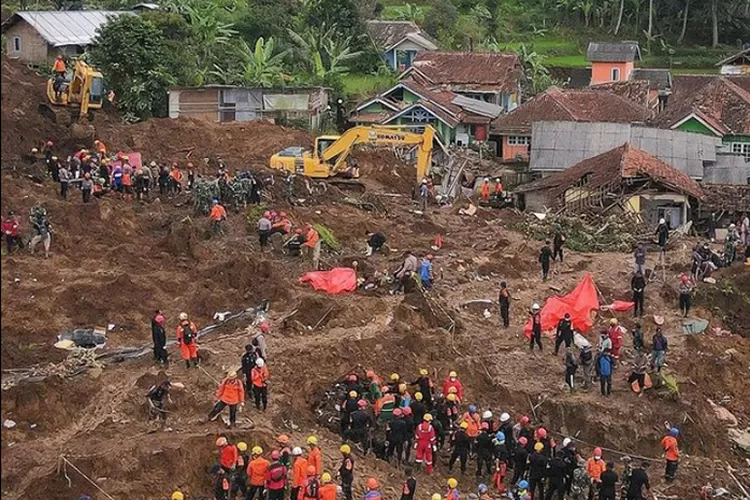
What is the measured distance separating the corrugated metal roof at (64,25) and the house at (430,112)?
45.6 feet

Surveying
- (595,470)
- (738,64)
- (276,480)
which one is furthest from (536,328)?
(738,64)

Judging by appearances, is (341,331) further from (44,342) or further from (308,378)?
(44,342)

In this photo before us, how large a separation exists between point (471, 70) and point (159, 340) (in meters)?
35.8

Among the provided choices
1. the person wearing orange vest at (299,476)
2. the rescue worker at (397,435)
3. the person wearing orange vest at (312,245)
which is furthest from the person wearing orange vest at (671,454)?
the person wearing orange vest at (312,245)

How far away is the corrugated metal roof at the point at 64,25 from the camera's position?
50625 mm

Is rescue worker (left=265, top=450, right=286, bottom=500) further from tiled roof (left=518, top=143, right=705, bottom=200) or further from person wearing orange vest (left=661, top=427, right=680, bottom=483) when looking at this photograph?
tiled roof (left=518, top=143, right=705, bottom=200)

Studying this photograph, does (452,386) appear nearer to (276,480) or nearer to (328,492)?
(328,492)

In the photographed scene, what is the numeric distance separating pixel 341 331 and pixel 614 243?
1192 cm

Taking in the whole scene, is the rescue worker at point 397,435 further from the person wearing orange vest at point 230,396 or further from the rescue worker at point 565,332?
the rescue worker at point 565,332

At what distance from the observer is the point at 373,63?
205ft

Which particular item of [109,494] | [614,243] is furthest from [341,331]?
[614,243]

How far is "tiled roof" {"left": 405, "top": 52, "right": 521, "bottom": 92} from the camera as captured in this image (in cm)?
5253

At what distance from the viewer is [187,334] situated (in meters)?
20.5

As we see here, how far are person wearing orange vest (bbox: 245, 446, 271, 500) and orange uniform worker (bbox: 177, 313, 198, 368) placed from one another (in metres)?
4.66
